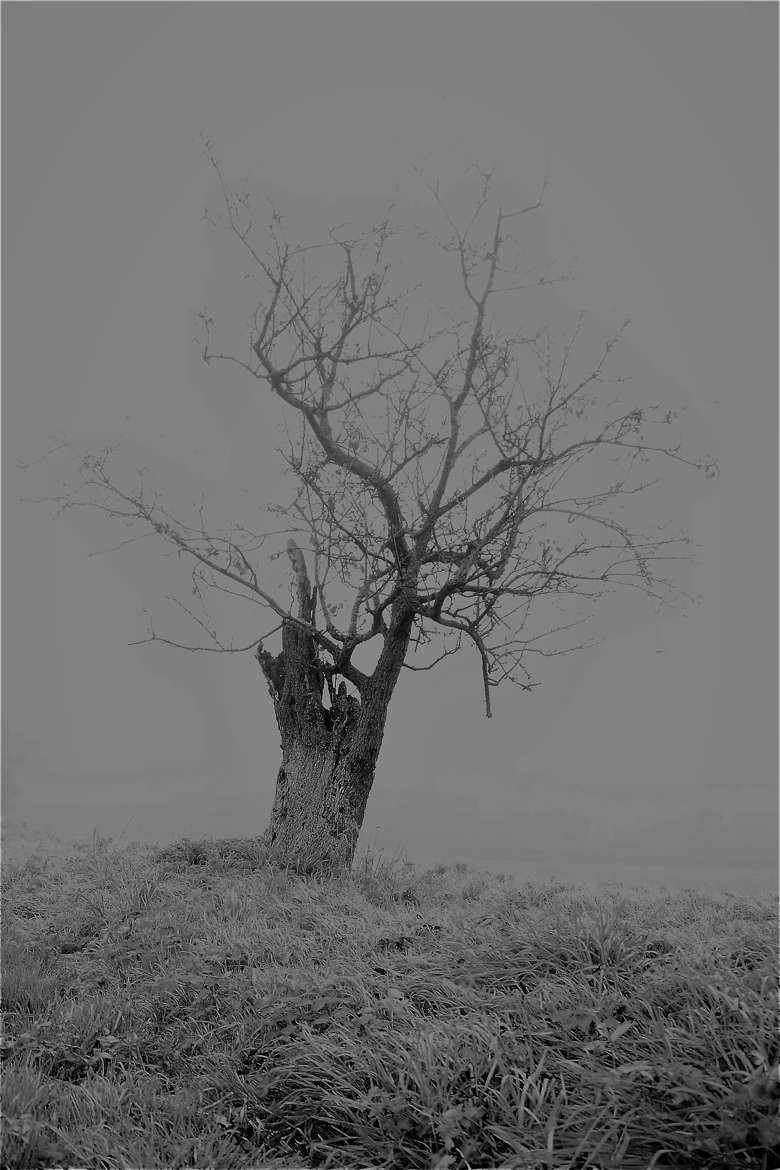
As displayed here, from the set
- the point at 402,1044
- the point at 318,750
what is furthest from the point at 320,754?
the point at 402,1044

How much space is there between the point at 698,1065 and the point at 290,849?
25.4 ft

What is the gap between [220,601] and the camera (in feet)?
35.9

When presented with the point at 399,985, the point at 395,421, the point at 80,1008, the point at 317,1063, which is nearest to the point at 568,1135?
the point at 317,1063

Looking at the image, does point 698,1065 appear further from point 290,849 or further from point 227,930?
point 290,849

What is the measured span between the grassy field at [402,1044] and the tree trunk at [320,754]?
343cm

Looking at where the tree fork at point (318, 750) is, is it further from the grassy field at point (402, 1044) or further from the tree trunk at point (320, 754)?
the grassy field at point (402, 1044)

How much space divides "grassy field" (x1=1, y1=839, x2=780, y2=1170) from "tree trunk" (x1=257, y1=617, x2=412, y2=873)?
3429 mm

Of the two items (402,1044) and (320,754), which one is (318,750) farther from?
(402,1044)

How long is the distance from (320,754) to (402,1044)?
708cm

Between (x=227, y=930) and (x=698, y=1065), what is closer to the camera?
(x=698, y=1065)

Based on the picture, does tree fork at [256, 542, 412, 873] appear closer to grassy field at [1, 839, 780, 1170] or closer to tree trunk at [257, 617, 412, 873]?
tree trunk at [257, 617, 412, 873]

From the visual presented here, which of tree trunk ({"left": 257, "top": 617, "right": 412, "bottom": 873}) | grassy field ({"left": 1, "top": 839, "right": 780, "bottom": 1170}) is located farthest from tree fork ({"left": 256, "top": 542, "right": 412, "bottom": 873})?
grassy field ({"left": 1, "top": 839, "right": 780, "bottom": 1170})

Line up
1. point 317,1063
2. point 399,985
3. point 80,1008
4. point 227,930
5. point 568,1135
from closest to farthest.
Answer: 1. point 568,1135
2. point 317,1063
3. point 399,985
4. point 80,1008
5. point 227,930

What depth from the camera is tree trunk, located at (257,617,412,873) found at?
34.4 feet
